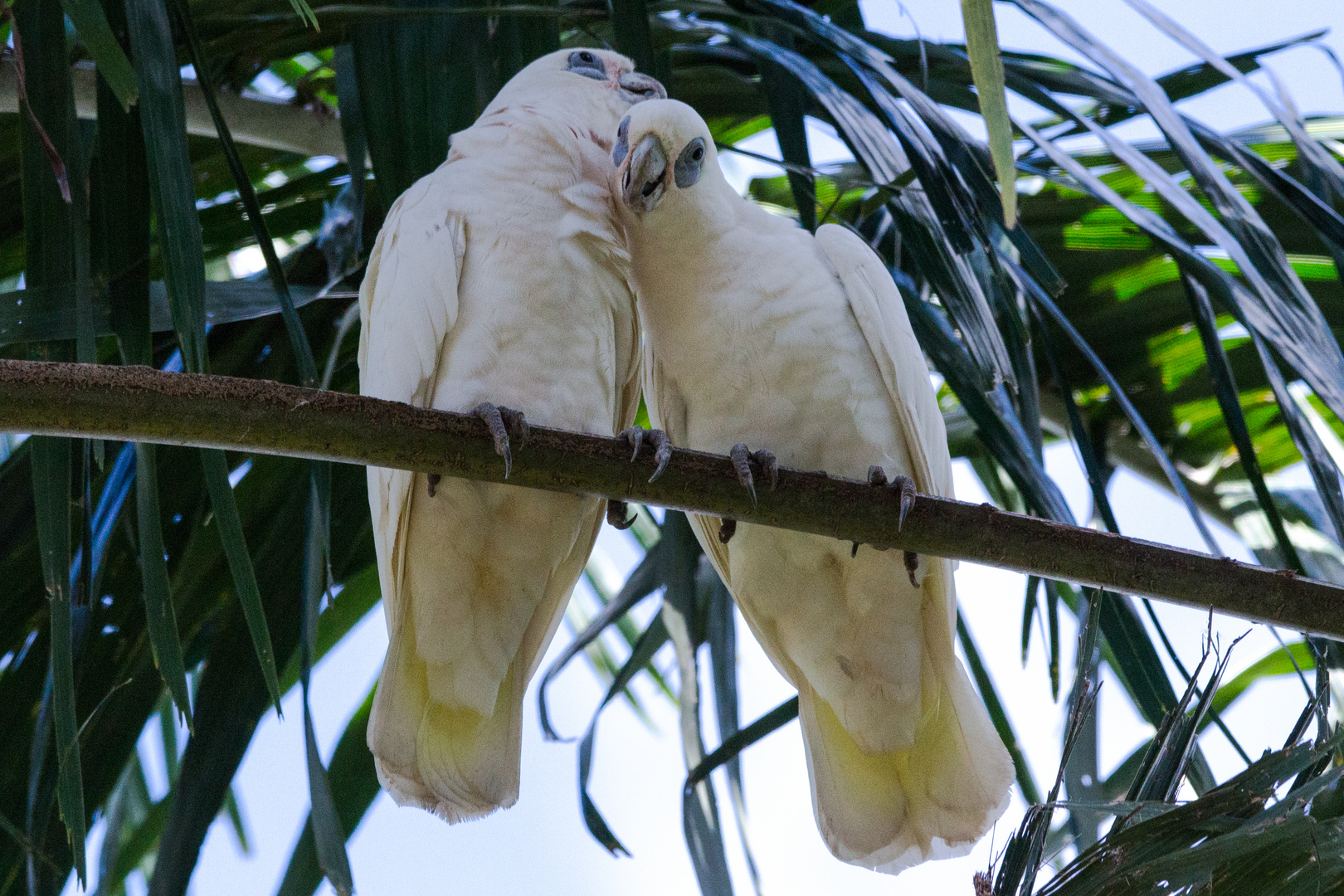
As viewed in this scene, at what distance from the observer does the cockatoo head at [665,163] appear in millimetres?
1735

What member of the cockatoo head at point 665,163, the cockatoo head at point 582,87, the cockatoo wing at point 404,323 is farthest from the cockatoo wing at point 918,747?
the cockatoo wing at point 404,323

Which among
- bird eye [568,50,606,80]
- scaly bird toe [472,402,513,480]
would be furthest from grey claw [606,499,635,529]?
bird eye [568,50,606,80]

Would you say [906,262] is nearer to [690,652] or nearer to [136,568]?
[690,652]

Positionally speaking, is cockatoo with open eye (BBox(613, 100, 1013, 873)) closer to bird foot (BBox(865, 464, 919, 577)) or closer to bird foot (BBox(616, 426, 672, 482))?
bird foot (BBox(865, 464, 919, 577))

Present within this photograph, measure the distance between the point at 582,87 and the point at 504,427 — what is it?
858 millimetres

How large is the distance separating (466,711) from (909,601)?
0.66 metres

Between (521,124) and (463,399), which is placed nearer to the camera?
(463,399)

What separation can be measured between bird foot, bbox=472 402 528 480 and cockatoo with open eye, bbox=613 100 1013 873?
0.40m

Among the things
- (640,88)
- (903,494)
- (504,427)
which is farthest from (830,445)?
(640,88)

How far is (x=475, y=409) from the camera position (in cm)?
162

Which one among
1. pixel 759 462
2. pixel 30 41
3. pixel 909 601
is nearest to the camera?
pixel 30 41

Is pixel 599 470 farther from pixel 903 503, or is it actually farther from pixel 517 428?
pixel 903 503

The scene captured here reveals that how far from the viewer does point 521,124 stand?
1904 millimetres

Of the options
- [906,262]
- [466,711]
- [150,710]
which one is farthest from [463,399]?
[906,262]
